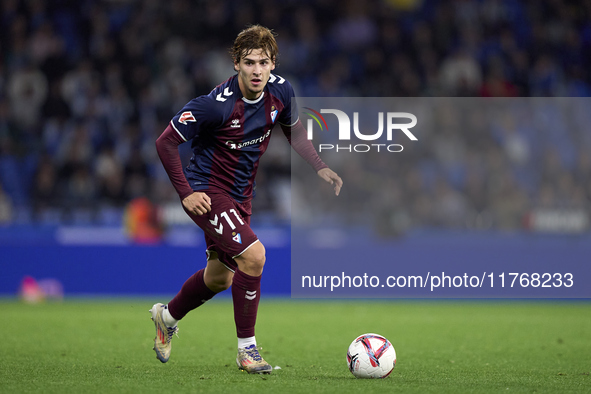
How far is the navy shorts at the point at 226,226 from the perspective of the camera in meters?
4.81

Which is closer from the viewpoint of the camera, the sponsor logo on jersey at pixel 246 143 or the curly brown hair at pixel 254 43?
the curly brown hair at pixel 254 43

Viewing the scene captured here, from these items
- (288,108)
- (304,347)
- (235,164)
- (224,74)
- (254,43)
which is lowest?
(304,347)

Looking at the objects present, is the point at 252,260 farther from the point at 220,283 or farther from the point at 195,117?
the point at 195,117

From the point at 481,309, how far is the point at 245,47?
6.57m

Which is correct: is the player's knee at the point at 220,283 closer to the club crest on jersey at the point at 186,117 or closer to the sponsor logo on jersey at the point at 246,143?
the sponsor logo on jersey at the point at 246,143

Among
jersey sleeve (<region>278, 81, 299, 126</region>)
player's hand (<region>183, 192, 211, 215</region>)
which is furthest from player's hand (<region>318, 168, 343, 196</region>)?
player's hand (<region>183, 192, 211, 215</region>)

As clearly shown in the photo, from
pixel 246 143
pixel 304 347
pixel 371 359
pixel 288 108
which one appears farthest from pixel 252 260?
pixel 304 347

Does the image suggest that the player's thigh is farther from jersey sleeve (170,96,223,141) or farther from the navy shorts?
jersey sleeve (170,96,223,141)

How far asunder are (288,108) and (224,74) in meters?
8.81

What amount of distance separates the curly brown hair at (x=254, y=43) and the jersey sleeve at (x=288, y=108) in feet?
1.10

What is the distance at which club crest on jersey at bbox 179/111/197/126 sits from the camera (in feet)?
15.5

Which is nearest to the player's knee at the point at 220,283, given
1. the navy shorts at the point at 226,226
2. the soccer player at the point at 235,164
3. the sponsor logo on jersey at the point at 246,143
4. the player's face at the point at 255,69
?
the soccer player at the point at 235,164

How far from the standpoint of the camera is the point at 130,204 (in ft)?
37.0

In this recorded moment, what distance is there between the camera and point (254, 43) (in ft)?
15.8
